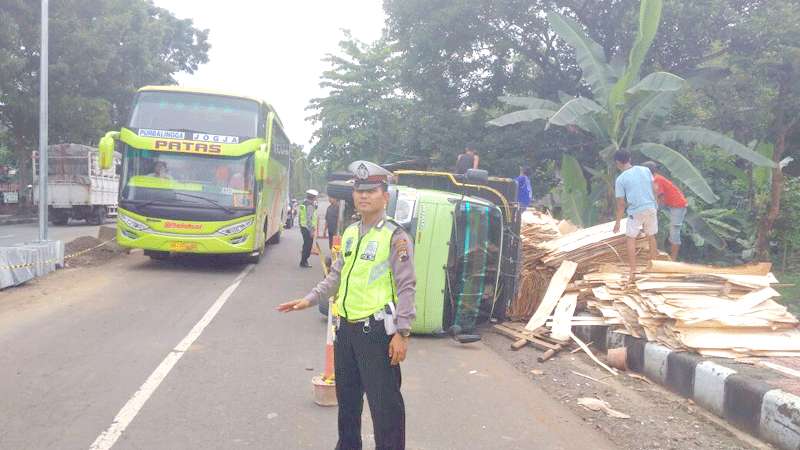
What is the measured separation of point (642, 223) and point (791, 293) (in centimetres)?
381

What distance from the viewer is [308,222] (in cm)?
1470

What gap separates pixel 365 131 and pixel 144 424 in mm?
24661

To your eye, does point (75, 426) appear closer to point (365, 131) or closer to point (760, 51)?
point (760, 51)

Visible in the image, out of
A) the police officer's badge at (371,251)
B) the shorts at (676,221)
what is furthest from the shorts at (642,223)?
the police officer's badge at (371,251)

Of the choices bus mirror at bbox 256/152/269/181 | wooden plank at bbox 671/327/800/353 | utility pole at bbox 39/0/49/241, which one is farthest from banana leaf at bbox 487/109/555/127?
utility pole at bbox 39/0/49/241

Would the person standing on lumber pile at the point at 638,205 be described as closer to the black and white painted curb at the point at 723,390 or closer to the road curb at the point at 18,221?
the black and white painted curb at the point at 723,390

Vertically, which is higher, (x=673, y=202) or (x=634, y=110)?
(x=634, y=110)

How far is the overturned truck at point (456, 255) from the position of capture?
806 centimetres

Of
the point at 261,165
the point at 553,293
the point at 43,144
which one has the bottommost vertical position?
the point at 553,293

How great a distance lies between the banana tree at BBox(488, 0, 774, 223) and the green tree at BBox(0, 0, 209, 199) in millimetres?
20096

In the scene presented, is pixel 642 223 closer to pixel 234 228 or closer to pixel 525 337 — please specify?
pixel 525 337

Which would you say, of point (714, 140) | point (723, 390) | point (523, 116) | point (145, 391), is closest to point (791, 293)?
point (714, 140)

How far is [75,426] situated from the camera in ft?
15.3

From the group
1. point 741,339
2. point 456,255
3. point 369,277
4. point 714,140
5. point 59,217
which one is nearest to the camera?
point 369,277
